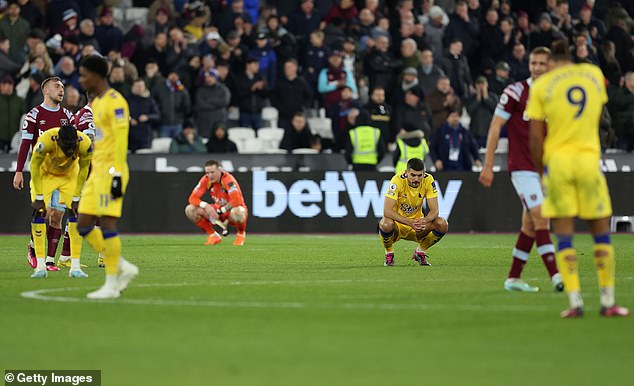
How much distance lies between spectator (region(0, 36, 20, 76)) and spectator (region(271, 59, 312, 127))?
555 centimetres

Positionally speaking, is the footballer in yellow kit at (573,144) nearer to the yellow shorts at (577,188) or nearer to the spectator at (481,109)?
the yellow shorts at (577,188)

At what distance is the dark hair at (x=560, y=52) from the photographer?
1016 cm

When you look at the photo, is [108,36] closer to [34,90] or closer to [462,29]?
[34,90]

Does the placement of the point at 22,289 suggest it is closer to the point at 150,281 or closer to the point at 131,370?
the point at 150,281

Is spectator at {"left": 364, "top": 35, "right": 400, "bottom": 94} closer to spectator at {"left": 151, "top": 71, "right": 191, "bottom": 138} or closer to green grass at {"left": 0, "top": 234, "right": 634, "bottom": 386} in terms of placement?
spectator at {"left": 151, "top": 71, "right": 191, "bottom": 138}

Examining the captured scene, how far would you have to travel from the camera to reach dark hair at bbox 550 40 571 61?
10.2m

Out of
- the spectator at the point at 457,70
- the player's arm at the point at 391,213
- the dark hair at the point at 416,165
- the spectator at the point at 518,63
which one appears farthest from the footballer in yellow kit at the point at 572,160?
the spectator at the point at 518,63

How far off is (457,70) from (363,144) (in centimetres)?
390

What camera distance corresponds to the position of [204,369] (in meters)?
7.62

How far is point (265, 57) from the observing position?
28.5 m

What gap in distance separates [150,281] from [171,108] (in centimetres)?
1393

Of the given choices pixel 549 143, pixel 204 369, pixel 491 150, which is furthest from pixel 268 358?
pixel 491 150

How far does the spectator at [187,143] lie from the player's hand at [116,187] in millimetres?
15226

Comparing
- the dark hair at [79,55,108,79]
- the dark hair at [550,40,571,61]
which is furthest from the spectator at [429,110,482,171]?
the dark hair at [550,40,571,61]
